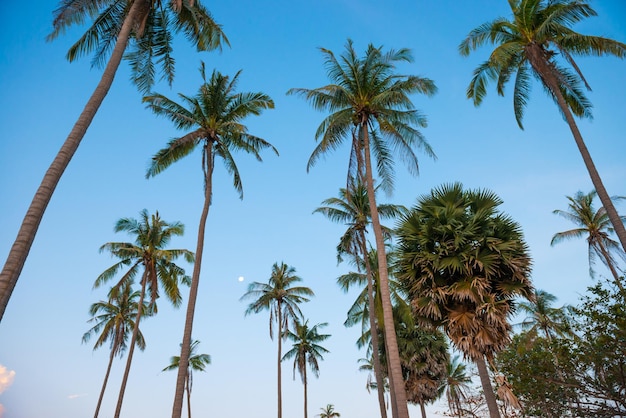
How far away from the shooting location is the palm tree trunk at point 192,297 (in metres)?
14.2

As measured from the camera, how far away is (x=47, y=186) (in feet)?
26.8

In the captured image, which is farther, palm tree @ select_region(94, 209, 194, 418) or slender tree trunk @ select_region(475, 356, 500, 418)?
palm tree @ select_region(94, 209, 194, 418)

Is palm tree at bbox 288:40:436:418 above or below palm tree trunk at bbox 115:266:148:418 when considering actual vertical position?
above

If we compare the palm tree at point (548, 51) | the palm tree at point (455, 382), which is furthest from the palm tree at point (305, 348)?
the palm tree at point (548, 51)

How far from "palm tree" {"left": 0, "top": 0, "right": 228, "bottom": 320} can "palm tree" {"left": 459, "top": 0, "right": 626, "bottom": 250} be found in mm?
11294

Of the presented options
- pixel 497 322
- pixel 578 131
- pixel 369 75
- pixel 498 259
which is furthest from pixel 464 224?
pixel 369 75

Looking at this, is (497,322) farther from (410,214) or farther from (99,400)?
(99,400)

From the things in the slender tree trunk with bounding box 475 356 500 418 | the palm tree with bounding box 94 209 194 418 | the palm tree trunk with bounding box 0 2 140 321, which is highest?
the palm tree with bounding box 94 209 194 418

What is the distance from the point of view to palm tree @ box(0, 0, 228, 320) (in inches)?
295

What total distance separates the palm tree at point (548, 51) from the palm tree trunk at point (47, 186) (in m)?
13.7

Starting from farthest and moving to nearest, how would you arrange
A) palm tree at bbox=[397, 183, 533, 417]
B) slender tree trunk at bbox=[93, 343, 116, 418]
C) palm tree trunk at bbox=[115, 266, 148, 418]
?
slender tree trunk at bbox=[93, 343, 116, 418], palm tree trunk at bbox=[115, 266, 148, 418], palm tree at bbox=[397, 183, 533, 417]

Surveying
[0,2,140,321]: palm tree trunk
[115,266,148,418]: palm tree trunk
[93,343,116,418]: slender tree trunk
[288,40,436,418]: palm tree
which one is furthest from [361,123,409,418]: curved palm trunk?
[93,343,116,418]: slender tree trunk

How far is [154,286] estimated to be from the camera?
84.8ft

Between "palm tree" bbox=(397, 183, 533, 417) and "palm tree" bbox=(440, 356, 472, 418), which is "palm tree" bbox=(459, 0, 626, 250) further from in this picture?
"palm tree" bbox=(440, 356, 472, 418)
